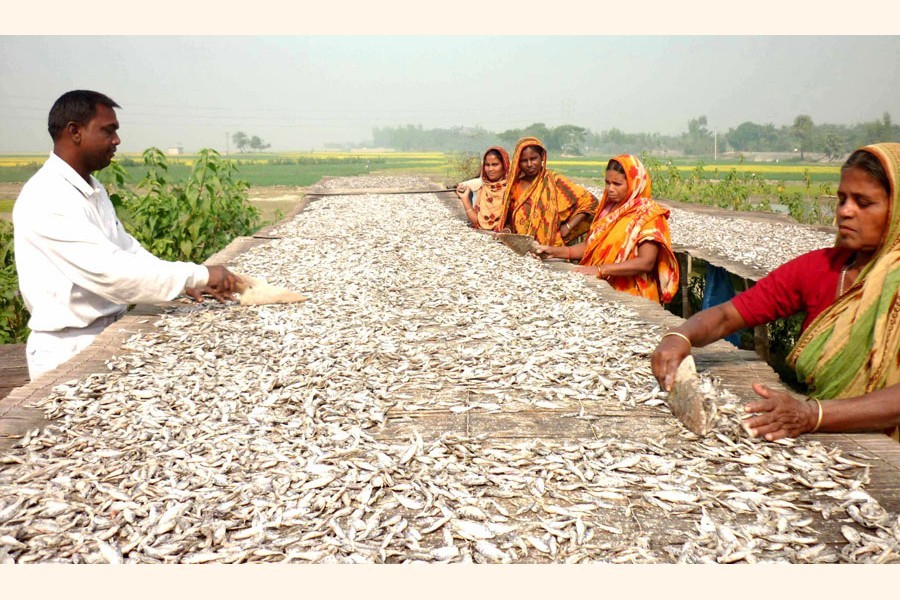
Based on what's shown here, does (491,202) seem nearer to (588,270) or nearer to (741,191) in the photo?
(588,270)

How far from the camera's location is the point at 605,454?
202cm

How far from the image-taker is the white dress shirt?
10.2ft

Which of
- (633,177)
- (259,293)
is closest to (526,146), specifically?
(633,177)

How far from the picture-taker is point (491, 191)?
7.10 m

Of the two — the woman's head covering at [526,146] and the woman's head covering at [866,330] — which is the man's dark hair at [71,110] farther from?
the woman's head covering at [526,146]

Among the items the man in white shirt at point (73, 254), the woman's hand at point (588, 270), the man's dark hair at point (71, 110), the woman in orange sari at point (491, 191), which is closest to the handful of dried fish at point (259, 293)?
the man in white shirt at point (73, 254)

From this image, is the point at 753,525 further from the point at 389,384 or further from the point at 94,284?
the point at 94,284

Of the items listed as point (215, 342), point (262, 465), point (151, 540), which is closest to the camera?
point (151, 540)

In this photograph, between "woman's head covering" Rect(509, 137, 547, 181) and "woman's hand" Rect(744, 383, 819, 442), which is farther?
"woman's head covering" Rect(509, 137, 547, 181)

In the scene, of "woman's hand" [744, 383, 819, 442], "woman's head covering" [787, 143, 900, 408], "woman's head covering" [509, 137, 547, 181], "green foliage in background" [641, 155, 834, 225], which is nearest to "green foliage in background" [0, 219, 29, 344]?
"woman's head covering" [509, 137, 547, 181]

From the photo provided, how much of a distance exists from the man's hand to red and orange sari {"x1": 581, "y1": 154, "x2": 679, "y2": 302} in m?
2.37

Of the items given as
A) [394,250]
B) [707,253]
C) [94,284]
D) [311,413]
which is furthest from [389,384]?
[707,253]

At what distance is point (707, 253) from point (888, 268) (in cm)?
507

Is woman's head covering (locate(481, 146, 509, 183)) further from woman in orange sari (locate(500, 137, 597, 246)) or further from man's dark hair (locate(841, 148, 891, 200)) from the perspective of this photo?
man's dark hair (locate(841, 148, 891, 200))
